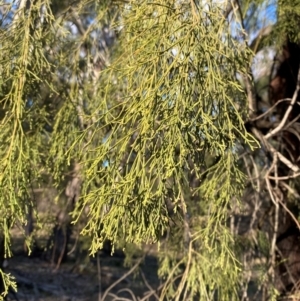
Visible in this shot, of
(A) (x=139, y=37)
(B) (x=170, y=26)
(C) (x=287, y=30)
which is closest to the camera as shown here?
(B) (x=170, y=26)

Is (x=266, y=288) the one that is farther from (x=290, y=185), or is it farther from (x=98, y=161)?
(x=98, y=161)

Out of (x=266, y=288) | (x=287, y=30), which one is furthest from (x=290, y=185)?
(x=287, y=30)

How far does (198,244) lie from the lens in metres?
4.91

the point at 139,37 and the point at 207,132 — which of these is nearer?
the point at 207,132

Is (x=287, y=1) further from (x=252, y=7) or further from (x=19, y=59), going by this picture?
(x=19, y=59)

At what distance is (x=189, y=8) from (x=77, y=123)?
1594mm

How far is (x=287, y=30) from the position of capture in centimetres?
442

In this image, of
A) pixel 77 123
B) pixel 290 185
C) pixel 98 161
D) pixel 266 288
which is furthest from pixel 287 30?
pixel 98 161

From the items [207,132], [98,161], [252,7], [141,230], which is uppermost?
[252,7]

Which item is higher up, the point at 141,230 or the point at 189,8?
the point at 189,8

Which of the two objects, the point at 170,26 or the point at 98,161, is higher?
the point at 170,26

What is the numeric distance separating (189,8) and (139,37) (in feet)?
1.03

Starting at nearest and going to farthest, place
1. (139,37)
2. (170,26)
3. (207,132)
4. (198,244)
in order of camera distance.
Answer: (207,132), (170,26), (139,37), (198,244)

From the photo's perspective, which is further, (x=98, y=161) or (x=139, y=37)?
(x=139, y=37)
